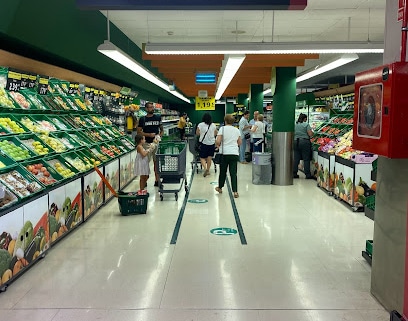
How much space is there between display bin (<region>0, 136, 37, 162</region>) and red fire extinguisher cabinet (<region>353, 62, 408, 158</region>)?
12.8 ft

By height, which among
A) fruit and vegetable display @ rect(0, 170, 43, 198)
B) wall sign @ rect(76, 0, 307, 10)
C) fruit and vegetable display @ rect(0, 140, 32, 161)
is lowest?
fruit and vegetable display @ rect(0, 170, 43, 198)

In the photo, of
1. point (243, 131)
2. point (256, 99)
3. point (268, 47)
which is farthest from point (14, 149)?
point (256, 99)

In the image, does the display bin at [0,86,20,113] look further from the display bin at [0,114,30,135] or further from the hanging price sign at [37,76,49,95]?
the hanging price sign at [37,76,49,95]

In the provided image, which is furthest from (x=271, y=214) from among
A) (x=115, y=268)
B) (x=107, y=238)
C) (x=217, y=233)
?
(x=115, y=268)

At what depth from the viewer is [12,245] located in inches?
151

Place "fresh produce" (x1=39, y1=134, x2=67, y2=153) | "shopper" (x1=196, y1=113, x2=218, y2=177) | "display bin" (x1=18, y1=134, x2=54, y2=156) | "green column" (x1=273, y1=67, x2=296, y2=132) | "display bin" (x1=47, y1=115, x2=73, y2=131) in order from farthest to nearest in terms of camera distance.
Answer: "shopper" (x1=196, y1=113, x2=218, y2=177) < "green column" (x1=273, y1=67, x2=296, y2=132) < "display bin" (x1=47, y1=115, x2=73, y2=131) < "fresh produce" (x1=39, y1=134, x2=67, y2=153) < "display bin" (x1=18, y1=134, x2=54, y2=156)

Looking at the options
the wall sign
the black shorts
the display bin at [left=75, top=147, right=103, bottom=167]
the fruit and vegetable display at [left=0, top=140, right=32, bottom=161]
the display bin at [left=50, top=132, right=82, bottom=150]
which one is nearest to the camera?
the wall sign

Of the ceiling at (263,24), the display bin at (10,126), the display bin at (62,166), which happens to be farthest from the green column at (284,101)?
the display bin at (10,126)

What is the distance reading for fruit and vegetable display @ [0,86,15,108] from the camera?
5.37m

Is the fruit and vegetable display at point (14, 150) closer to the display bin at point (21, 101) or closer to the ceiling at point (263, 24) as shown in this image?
the display bin at point (21, 101)

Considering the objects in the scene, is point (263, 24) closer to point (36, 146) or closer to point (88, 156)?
point (88, 156)

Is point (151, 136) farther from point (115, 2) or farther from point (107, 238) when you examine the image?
point (115, 2)

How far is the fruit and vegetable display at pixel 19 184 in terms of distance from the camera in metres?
4.23

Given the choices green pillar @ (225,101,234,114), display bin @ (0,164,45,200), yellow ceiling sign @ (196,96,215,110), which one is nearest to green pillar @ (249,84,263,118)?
yellow ceiling sign @ (196,96,215,110)
